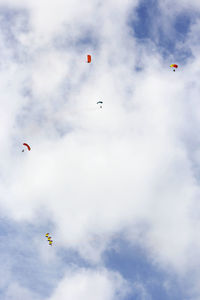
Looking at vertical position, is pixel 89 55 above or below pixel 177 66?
below

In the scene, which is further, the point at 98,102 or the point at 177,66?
the point at 177,66

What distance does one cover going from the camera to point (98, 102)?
139m

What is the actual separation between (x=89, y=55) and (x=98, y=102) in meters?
17.9

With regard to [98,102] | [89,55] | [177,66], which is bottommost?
[98,102]

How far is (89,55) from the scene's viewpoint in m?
139

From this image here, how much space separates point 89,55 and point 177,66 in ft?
127

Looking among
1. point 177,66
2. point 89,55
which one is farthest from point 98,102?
point 177,66

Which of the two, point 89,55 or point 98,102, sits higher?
point 89,55

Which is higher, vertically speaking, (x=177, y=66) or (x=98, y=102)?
(x=177, y=66)

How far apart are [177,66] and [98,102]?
39.1m

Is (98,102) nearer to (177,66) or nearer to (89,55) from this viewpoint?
(89,55)
